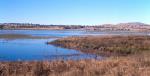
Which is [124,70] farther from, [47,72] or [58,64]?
[58,64]

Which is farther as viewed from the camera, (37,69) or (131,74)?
(37,69)

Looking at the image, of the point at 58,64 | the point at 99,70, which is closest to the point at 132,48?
the point at 58,64

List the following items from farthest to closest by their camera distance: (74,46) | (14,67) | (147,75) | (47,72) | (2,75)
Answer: (74,46) → (14,67) → (47,72) → (2,75) → (147,75)

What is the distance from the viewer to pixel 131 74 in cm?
1080

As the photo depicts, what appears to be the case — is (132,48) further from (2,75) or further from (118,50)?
(2,75)

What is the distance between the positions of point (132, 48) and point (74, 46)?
1056 cm

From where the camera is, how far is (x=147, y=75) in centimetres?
1044

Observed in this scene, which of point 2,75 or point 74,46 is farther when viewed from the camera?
point 74,46

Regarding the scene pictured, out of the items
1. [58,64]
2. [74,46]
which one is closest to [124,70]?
[58,64]

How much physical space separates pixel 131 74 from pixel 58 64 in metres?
5.24

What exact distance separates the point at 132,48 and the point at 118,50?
1629 millimetres

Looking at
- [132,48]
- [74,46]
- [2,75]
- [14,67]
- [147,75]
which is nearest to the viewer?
[147,75]

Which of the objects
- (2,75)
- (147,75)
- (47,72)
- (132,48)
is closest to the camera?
(147,75)

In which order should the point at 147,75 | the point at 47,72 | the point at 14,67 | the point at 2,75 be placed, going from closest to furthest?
the point at 147,75
the point at 2,75
the point at 47,72
the point at 14,67
